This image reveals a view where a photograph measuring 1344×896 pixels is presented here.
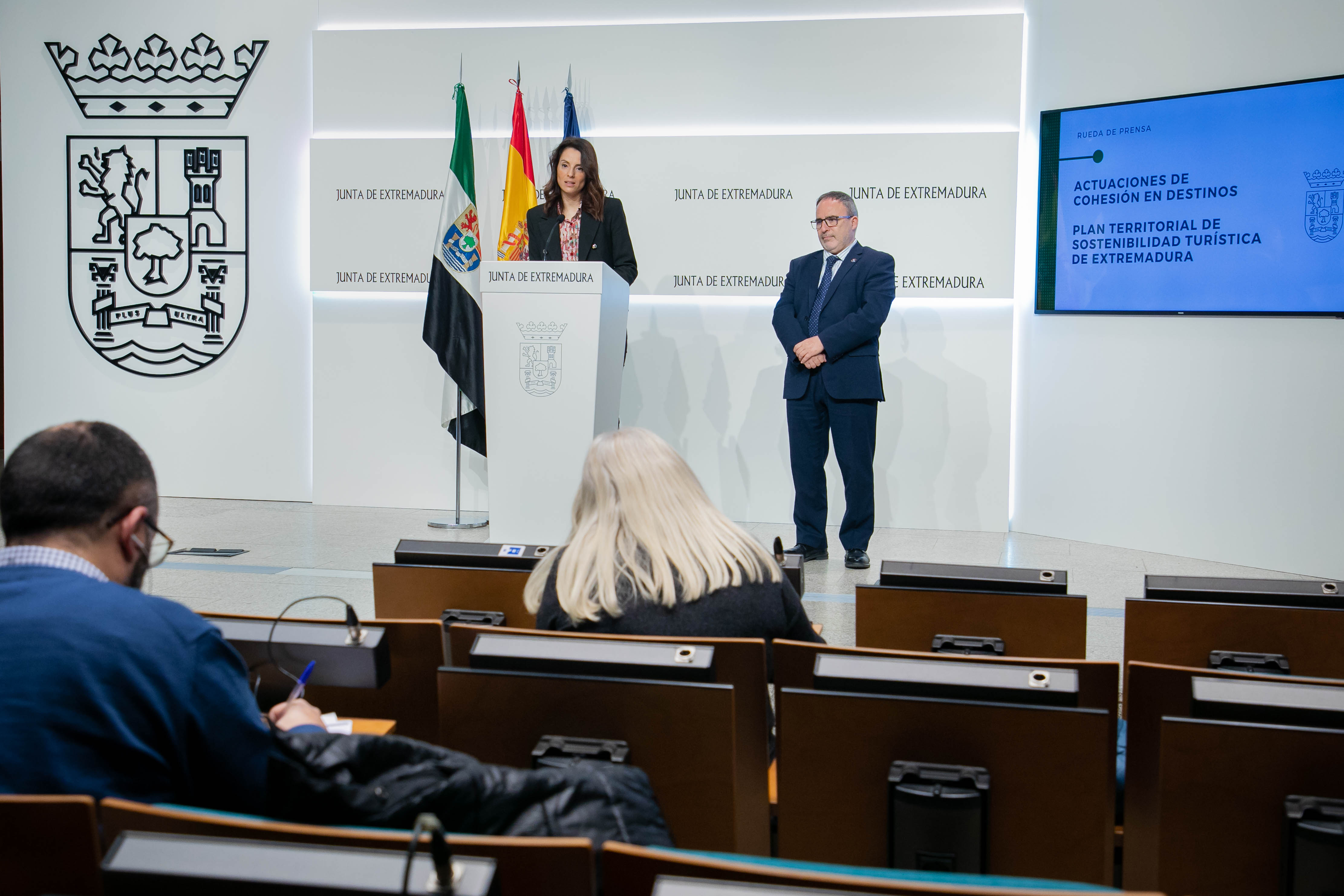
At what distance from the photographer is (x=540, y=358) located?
15.1ft

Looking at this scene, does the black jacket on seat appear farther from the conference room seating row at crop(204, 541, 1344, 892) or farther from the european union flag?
the european union flag

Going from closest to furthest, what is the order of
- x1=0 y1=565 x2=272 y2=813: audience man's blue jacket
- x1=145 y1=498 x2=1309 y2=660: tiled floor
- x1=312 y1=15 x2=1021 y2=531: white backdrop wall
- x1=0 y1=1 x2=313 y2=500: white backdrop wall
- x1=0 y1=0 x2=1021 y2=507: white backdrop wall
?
x1=0 y1=565 x2=272 y2=813: audience man's blue jacket < x1=145 y1=498 x2=1309 y2=660: tiled floor < x1=312 y1=15 x2=1021 y2=531: white backdrop wall < x1=0 y1=0 x2=1021 y2=507: white backdrop wall < x1=0 y1=1 x2=313 y2=500: white backdrop wall

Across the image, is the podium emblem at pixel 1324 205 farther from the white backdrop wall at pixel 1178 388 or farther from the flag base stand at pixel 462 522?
the flag base stand at pixel 462 522

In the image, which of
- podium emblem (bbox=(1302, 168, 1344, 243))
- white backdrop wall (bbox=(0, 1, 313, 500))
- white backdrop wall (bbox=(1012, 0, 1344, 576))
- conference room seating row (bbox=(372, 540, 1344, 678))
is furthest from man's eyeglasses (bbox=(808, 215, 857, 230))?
white backdrop wall (bbox=(0, 1, 313, 500))

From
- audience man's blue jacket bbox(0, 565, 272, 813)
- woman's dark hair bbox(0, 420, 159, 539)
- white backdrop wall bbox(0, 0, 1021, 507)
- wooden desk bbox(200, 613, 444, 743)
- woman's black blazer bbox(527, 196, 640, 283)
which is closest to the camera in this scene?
audience man's blue jacket bbox(0, 565, 272, 813)

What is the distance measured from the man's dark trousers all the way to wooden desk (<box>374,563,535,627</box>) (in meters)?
3.04

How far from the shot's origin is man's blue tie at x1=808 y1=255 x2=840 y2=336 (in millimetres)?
5148

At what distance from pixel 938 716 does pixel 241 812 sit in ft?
2.91

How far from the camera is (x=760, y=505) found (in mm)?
6375

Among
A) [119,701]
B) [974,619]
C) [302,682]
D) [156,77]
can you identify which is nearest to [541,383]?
[974,619]

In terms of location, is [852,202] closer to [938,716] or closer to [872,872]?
[938,716]

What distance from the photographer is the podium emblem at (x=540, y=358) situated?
4594mm

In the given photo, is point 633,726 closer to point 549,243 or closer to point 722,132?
point 549,243

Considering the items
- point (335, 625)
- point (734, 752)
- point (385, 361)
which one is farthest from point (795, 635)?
point (385, 361)
